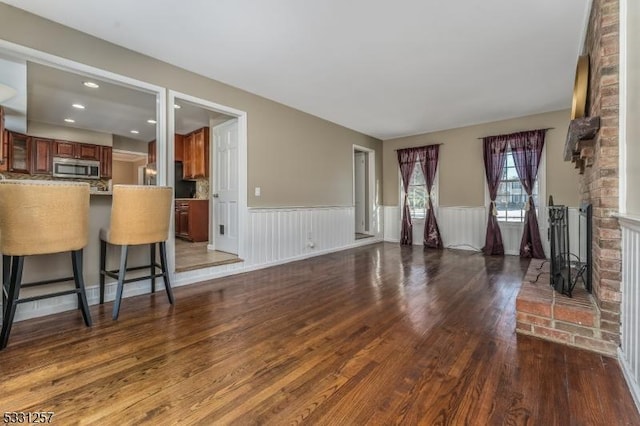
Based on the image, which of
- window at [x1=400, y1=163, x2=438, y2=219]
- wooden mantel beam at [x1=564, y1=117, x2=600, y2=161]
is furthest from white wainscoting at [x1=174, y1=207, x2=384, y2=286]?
wooden mantel beam at [x1=564, y1=117, x2=600, y2=161]

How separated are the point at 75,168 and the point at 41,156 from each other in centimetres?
52

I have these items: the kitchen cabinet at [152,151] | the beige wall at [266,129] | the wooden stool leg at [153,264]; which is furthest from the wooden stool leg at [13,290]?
the kitchen cabinet at [152,151]

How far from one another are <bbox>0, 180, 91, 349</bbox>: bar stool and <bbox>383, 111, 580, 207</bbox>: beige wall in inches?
229

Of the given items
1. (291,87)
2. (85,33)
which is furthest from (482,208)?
(85,33)

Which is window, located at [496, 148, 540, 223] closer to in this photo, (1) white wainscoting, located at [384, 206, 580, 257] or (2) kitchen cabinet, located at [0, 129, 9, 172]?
(1) white wainscoting, located at [384, 206, 580, 257]

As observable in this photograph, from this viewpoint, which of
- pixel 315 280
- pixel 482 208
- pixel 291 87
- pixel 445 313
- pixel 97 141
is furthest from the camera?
pixel 97 141

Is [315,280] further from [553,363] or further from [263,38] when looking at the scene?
[263,38]

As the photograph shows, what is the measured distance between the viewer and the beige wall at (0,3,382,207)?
244 cm

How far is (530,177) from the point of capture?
4918 millimetres

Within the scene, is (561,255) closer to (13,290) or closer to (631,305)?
(631,305)

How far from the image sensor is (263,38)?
2.71 m

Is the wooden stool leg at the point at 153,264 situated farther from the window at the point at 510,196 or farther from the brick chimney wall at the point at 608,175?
the window at the point at 510,196

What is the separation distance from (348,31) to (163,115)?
2101mm

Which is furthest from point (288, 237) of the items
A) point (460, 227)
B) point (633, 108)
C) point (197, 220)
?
point (633, 108)
